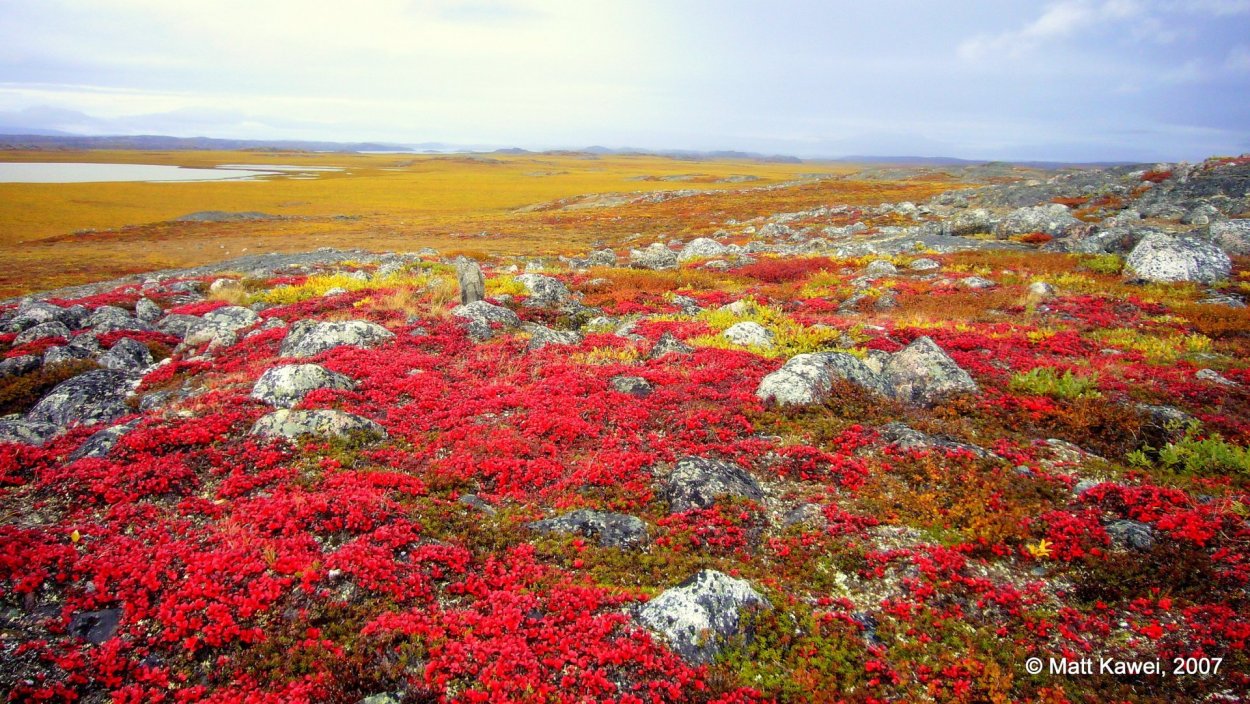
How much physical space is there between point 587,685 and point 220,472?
28.8 ft

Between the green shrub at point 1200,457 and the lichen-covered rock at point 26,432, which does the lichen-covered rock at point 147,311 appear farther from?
the green shrub at point 1200,457

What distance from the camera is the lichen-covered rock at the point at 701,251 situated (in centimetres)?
4562

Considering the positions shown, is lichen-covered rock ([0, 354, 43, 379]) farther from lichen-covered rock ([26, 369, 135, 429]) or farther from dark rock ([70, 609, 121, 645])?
dark rock ([70, 609, 121, 645])

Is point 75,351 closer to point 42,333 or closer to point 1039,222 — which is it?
point 42,333

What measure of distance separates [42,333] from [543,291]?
63.1 ft

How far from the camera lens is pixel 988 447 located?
1223 cm

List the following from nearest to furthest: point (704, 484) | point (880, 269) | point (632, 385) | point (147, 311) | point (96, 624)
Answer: point (96, 624) → point (704, 484) → point (632, 385) → point (147, 311) → point (880, 269)

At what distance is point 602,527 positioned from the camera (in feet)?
32.0

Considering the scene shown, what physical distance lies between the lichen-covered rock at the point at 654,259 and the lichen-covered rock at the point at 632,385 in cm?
2699

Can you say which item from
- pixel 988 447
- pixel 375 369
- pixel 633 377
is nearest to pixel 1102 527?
pixel 988 447

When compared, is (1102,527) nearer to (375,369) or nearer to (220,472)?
(220,472)

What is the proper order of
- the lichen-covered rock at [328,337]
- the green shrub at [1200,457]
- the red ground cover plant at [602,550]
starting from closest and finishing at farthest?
the red ground cover plant at [602,550] → the green shrub at [1200,457] → the lichen-covered rock at [328,337]

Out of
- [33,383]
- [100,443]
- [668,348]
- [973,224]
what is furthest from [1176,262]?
[33,383]

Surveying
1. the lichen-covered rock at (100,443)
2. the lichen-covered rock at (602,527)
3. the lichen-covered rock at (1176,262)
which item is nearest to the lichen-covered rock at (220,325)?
the lichen-covered rock at (100,443)
